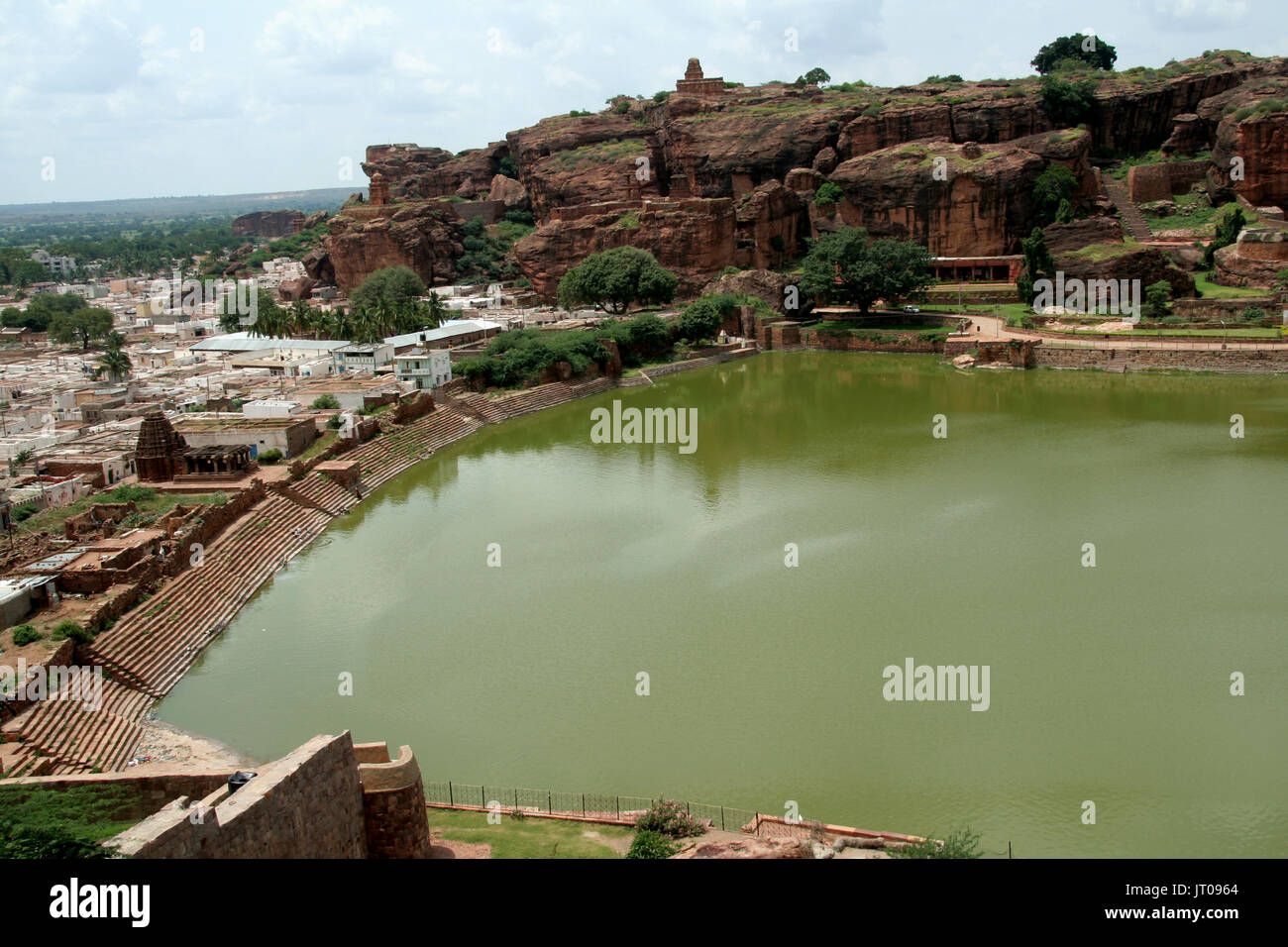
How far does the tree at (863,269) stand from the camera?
4044cm

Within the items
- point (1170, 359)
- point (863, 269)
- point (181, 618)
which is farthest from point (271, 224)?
point (181, 618)

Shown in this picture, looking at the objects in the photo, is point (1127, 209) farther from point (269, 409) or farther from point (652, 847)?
point (652, 847)

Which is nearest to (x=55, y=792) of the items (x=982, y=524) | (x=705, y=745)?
(x=705, y=745)

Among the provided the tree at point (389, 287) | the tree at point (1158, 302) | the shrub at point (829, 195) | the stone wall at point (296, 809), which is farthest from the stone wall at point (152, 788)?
the shrub at point (829, 195)

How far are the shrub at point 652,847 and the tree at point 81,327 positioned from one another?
144 ft

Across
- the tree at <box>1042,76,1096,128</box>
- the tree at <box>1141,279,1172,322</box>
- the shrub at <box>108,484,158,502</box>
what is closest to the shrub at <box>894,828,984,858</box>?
the shrub at <box>108,484,158,502</box>

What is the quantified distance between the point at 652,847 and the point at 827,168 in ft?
146

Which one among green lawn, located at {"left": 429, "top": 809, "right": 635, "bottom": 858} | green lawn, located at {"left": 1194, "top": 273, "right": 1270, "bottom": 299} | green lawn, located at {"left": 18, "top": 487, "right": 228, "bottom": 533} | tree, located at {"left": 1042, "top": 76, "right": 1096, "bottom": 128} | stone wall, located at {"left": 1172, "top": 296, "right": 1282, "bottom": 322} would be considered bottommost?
green lawn, located at {"left": 429, "top": 809, "right": 635, "bottom": 858}

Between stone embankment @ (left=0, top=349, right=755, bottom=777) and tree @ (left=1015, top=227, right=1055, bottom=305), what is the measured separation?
2288cm

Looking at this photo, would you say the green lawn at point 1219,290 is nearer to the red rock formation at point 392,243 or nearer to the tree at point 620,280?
the tree at point 620,280

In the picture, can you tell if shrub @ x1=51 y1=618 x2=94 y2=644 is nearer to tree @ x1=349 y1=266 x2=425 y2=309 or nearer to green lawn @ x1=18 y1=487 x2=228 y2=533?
green lawn @ x1=18 y1=487 x2=228 y2=533

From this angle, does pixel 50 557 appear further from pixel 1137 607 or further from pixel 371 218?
pixel 371 218

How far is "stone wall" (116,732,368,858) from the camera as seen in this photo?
26.5 feet
